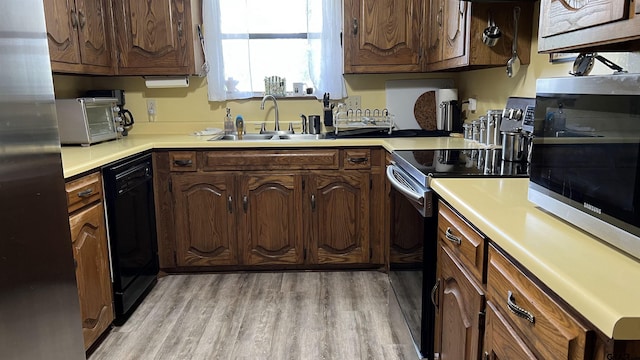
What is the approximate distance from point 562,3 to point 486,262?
679mm

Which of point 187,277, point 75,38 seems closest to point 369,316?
point 187,277

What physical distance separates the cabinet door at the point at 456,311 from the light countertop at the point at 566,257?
21 cm

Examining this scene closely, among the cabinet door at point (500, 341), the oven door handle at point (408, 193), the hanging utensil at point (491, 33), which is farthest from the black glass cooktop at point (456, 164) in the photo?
the cabinet door at point (500, 341)

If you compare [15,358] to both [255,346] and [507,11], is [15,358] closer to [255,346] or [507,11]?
[255,346]

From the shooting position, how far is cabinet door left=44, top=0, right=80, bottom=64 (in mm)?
2387

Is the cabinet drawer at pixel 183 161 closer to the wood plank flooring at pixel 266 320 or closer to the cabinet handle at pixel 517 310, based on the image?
the wood plank flooring at pixel 266 320

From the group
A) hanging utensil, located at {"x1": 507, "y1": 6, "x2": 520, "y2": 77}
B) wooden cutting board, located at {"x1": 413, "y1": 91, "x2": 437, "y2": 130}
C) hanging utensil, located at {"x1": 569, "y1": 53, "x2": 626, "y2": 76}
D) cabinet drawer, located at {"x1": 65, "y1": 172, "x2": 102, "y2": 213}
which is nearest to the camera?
hanging utensil, located at {"x1": 569, "y1": 53, "x2": 626, "y2": 76}

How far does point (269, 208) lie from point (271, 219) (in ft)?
0.23

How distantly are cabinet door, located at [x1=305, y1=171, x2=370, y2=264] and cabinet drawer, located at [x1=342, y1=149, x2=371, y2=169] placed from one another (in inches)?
1.8

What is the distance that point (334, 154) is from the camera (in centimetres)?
286

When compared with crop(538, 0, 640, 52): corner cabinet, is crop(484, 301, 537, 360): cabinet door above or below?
below

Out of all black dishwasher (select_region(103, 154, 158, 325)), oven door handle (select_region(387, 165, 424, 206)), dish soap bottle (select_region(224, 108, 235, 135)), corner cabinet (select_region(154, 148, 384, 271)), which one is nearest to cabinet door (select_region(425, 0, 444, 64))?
corner cabinet (select_region(154, 148, 384, 271))

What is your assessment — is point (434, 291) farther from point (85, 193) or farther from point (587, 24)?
point (85, 193)

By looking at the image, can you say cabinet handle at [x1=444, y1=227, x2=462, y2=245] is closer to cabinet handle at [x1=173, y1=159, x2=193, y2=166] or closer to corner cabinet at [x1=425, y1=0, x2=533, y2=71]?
corner cabinet at [x1=425, y1=0, x2=533, y2=71]
